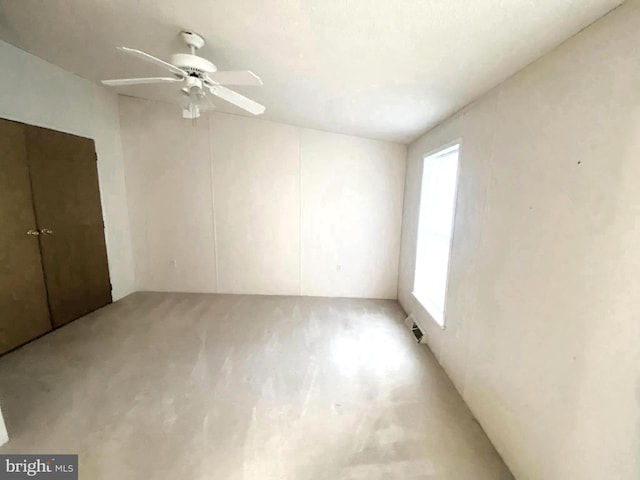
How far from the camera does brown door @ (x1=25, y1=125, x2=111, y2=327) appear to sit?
2.76m

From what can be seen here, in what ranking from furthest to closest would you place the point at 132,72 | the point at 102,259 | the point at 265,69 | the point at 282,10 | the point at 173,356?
the point at 102,259, the point at 132,72, the point at 173,356, the point at 265,69, the point at 282,10

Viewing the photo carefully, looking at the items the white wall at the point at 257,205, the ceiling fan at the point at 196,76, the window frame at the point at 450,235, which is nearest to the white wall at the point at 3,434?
the ceiling fan at the point at 196,76

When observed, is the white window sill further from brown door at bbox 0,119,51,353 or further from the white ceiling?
brown door at bbox 0,119,51,353

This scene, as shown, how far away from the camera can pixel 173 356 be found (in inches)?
100.0

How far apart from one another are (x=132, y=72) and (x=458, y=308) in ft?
13.0

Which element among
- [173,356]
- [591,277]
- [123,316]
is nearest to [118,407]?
[173,356]

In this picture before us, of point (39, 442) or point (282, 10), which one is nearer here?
point (282, 10)

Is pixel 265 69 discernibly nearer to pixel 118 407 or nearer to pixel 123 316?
pixel 118 407

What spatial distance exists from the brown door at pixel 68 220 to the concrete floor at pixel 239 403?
0.41 m

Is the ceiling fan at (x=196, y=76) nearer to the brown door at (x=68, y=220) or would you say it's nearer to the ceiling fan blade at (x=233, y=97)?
the ceiling fan blade at (x=233, y=97)

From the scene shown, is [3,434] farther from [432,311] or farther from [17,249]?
[432,311]

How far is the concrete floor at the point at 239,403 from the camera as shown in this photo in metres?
1.56

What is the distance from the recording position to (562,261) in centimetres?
125

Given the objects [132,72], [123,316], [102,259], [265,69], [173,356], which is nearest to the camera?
[265,69]
